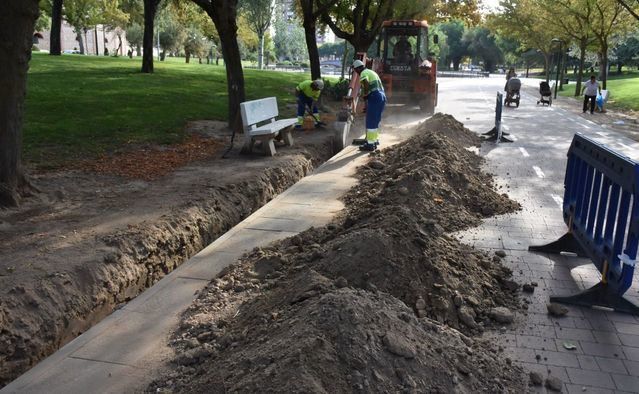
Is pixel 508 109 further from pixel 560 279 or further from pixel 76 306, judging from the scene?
pixel 76 306

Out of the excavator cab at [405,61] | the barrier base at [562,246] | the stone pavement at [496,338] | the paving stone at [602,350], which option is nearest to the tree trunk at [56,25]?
the excavator cab at [405,61]

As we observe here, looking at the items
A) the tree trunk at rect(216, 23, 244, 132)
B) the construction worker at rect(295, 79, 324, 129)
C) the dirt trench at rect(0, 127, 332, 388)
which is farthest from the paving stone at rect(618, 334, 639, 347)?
the construction worker at rect(295, 79, 324, 129)

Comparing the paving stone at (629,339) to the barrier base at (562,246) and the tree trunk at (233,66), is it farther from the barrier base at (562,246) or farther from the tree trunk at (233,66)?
the tree trunk at (233,66)

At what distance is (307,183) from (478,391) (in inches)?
256

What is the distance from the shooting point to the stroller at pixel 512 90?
25484 millimetres

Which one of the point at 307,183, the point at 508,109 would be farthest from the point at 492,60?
the point at 307,183

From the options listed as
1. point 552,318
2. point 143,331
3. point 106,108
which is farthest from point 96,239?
point 106,108

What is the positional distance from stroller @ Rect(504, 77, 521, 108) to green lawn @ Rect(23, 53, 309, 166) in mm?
9743

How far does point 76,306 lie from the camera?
17.3 feet

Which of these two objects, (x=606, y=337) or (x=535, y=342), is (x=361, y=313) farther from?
(x=606, y=337)

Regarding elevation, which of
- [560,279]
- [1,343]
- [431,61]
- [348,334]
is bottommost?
[1,343]

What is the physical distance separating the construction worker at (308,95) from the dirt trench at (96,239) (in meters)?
4.76

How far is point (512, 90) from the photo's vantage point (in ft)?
84.8

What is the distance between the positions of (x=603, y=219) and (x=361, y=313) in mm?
2907
